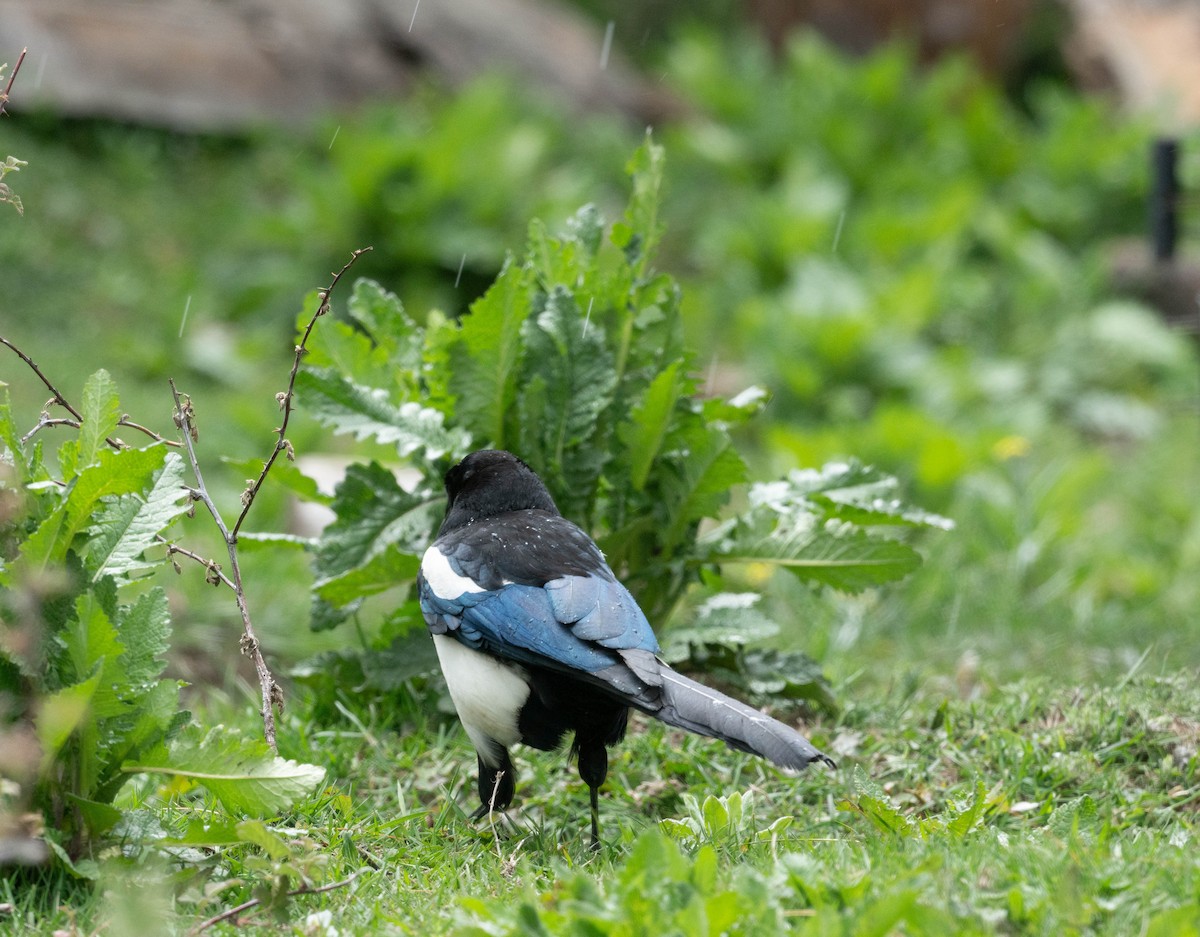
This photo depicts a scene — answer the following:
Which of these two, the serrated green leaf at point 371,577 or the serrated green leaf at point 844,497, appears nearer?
the serrated green leaf at point 371,577

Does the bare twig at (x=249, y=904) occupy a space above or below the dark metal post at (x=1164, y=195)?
below

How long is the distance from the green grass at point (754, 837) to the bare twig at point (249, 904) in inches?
1.2

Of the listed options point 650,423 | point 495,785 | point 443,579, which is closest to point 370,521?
point 443,579

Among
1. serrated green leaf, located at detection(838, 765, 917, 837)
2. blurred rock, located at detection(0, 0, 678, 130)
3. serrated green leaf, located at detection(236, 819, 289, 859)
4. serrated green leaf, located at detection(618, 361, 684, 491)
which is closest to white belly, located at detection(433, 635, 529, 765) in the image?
serrated green leaf, located at detection(236, 819, 289, 859)

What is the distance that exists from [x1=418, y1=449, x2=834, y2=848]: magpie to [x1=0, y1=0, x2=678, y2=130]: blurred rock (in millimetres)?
6801

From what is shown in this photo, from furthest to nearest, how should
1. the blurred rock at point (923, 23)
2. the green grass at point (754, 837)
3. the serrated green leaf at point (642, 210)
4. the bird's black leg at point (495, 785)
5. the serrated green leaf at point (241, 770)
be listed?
1. the blurred rock at point (923, 23)
2. the serrated green leaf at point (642, 210)
3. the bird's black leg at point (495, 785)
4. the serrated green leaf at point (241, 770)
5. the green grass at point (754, 837)

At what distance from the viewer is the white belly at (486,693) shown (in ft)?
10.1

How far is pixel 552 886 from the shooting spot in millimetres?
2639

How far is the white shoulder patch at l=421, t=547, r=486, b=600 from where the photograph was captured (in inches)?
123

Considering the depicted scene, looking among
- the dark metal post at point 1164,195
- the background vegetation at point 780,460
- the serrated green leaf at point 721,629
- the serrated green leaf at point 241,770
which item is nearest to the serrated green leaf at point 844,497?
the serrated green leaf at point 721,629

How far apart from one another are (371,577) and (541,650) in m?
0.88

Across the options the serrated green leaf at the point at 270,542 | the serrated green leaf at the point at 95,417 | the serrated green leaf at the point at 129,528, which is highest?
the serrated green leaf at the point at 95,417

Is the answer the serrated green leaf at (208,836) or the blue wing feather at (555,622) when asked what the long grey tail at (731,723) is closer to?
the blue wing feather at (555,622)

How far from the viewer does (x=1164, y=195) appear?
6.96 m
